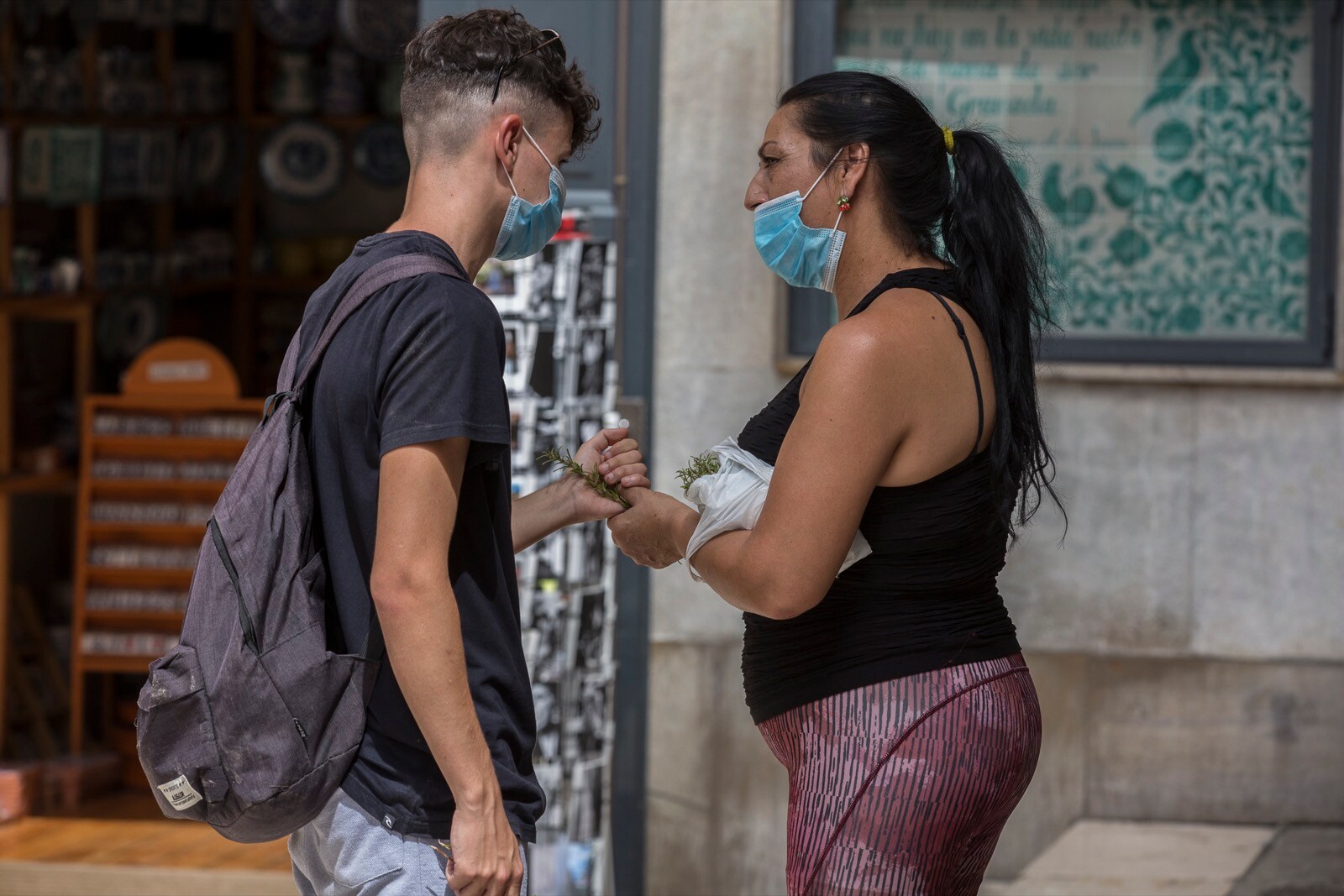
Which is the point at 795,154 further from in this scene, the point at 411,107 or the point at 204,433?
the point at 204,433

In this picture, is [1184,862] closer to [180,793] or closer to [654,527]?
[654,527]

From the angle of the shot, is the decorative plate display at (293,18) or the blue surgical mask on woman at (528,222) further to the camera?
the decorative plate display at (293,18)

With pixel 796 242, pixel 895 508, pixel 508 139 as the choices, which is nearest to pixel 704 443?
pixel 796 242

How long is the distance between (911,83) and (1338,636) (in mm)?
2348

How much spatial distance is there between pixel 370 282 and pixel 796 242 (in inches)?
32.9

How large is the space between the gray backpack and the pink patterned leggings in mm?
757

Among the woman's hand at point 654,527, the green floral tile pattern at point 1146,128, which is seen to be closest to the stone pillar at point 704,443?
the green floral tile pattern at point 1146,128

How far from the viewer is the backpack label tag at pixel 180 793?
72.9 inches

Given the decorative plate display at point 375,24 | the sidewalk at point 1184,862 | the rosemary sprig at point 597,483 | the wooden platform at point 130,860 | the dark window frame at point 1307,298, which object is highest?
the decorative plate display at point 375,24

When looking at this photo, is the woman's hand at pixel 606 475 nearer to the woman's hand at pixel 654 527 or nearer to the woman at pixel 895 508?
the woman's hand at pixel 654 527

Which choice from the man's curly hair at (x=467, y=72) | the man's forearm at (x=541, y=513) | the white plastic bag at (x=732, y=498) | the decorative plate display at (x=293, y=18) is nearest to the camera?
the man's curly hair at (x=467, y=72)

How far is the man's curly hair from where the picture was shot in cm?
205

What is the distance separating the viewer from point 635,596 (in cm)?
477

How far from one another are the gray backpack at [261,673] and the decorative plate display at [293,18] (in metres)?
5.78
